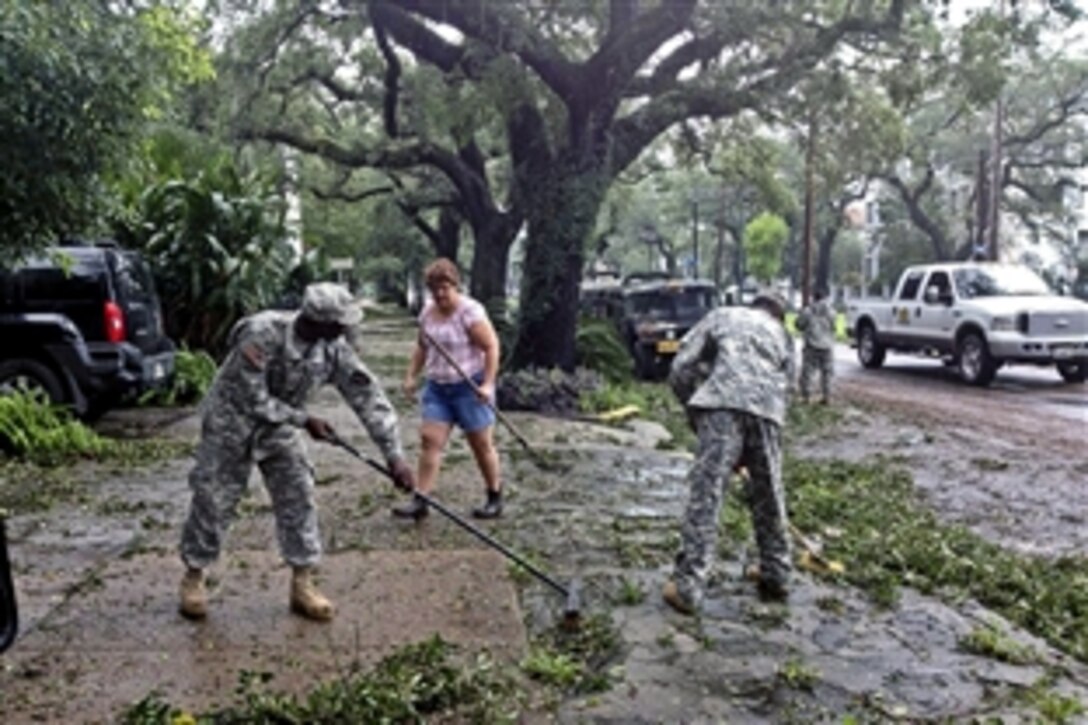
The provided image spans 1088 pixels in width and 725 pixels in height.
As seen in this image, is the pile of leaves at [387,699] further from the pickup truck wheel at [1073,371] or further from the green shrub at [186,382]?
the pickup truck wheel at [1073,371]

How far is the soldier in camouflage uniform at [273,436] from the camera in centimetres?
466

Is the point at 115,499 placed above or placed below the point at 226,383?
below

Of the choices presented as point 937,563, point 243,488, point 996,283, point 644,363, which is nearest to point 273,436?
point 243,488

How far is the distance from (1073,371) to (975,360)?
149 centimetres

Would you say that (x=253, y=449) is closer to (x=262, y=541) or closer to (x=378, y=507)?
(x=262, y=541)

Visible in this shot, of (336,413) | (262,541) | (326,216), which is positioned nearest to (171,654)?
(262,541)

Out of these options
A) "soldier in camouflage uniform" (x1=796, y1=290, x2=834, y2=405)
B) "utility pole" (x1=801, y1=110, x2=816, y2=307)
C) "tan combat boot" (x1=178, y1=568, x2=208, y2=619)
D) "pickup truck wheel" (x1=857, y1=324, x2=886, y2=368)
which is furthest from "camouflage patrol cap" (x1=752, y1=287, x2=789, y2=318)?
"pickup truck wheel" (x1=857, y1=324, x2=886, y2=368)

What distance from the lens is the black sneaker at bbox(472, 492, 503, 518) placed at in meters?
7.00

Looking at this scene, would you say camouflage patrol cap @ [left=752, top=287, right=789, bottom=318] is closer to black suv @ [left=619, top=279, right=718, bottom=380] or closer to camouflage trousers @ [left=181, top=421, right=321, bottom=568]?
camouflage trousers @ [left=181, top=421, right=321, bottom=568]

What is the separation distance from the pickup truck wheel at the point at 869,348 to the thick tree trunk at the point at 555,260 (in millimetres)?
8847

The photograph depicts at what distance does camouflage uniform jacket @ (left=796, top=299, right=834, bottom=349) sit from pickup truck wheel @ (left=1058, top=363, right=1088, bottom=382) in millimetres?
4964

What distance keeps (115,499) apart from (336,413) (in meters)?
4.97

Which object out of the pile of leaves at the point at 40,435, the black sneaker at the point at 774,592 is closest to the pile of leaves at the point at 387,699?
the black sneaker at the point at 774,592

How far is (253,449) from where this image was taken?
4746mm
